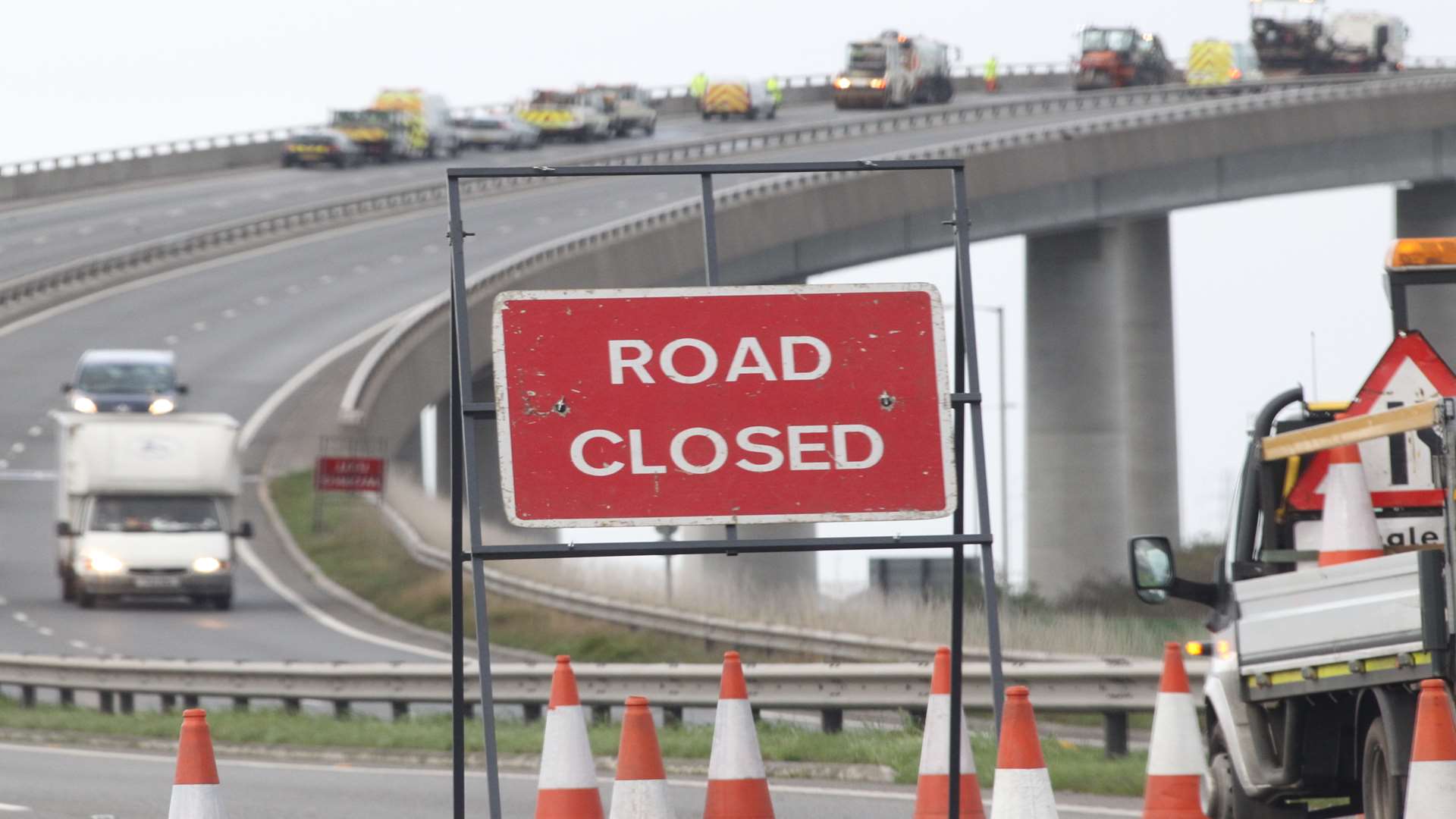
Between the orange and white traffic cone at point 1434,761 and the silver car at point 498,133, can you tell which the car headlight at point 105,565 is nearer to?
the orange and white traffic cone at point 1434,761

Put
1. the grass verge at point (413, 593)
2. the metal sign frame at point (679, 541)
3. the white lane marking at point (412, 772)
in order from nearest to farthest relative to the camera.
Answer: the metal sign frame at point (679, 541) < the white lane marking at point (412, 772) < the grass verge at point (413, 593)

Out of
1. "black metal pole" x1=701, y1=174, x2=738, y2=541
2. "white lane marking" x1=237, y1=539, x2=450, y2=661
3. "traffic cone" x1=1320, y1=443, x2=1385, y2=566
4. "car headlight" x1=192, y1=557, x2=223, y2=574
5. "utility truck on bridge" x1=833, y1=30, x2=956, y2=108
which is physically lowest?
"white lane marking" x1=237, y1=539, x2=450, y2=661

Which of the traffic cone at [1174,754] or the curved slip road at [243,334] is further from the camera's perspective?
the curved slip road at [243,334]

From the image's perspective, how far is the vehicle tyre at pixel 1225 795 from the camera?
10.0 meters

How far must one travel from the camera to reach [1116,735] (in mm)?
14430

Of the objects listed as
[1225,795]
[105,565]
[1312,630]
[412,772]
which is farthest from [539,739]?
[105,565]

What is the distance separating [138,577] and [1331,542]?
26129mm

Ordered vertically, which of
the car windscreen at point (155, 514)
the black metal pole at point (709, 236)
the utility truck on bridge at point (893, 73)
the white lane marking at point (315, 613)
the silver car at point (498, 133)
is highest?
the utility truck on bridge at point (893, 73)

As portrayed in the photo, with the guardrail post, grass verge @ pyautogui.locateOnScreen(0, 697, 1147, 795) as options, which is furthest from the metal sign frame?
the guardrail post

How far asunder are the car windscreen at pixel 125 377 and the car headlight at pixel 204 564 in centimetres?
919

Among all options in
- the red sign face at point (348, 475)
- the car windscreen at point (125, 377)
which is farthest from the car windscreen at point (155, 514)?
the car windscreen at point (125, 377)

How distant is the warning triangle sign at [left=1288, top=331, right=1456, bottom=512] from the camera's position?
982 cm

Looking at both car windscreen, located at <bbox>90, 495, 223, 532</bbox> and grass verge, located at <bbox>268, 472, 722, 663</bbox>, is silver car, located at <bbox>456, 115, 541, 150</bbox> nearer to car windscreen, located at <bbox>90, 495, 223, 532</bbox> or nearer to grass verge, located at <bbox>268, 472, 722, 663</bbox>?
grass verge, located at <bbox>268, 472, 722, 663</bbox>

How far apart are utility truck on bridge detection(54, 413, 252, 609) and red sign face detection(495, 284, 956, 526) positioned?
83.3 feet
